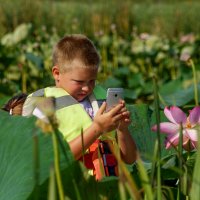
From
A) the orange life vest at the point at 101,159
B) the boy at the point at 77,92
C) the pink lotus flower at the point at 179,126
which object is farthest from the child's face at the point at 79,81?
the pink lotus flower at the point at 179,126

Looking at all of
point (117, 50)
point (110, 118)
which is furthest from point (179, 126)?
point (117, 50)

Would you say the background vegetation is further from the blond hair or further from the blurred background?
the blond hair

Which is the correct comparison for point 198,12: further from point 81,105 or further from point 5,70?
point 81,105

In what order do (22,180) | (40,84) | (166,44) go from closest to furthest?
(22,180) < (40,84) < (166,44)

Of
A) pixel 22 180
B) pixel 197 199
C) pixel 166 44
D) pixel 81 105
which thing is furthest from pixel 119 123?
pixel 166 44

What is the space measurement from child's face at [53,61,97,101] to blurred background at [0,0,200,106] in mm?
317

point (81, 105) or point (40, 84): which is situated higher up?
point (81, 105)

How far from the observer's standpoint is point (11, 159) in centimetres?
171

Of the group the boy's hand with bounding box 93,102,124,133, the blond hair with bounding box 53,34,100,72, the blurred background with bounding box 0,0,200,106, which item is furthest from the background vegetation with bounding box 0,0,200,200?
the blond hair with bounding box 53,34,100,72

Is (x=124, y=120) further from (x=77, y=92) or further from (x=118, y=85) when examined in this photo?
(x=118, y=85)

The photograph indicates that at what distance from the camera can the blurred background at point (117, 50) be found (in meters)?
4.91

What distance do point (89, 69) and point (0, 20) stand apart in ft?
23.5

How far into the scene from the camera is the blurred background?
491 centimetres

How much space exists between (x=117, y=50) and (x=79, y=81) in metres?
5.37
